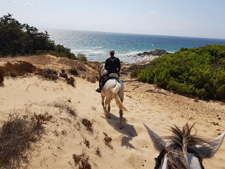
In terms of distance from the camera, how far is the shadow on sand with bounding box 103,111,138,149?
497cm

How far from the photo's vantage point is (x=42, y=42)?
2172 centimetres

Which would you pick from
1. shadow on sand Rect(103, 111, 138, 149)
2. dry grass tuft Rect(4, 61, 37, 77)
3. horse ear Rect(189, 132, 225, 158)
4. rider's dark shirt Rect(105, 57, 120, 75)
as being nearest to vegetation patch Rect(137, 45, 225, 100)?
rider's dark shirt Rect(105, 57, 120, 75)

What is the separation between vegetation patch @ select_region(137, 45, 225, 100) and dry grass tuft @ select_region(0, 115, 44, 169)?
32.0 feet

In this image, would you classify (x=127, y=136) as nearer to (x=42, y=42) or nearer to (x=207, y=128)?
(x=207, y=128)

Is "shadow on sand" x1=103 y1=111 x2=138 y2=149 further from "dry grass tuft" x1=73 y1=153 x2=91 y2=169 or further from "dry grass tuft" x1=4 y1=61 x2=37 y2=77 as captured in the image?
"dry grass tuft" x1=4 y1=61 x2=37 y2=77

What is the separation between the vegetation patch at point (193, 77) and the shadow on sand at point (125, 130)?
6353 millimetres

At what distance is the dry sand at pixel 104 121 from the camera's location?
367cm

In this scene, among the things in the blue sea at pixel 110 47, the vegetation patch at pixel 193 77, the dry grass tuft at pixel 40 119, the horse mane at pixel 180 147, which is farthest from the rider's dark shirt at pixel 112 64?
the blue sea at pixel 110 47

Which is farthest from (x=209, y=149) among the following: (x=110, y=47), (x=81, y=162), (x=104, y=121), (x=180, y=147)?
(x=110, y=47)

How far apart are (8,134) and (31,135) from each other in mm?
419

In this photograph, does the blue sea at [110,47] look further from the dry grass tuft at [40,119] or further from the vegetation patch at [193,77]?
the dry grass tuft at [40,119]

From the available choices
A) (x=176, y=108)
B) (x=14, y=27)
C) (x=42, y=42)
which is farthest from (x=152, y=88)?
(x=14, y=27)

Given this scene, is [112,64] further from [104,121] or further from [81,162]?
[81,162]

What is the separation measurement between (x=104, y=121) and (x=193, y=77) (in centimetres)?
847
